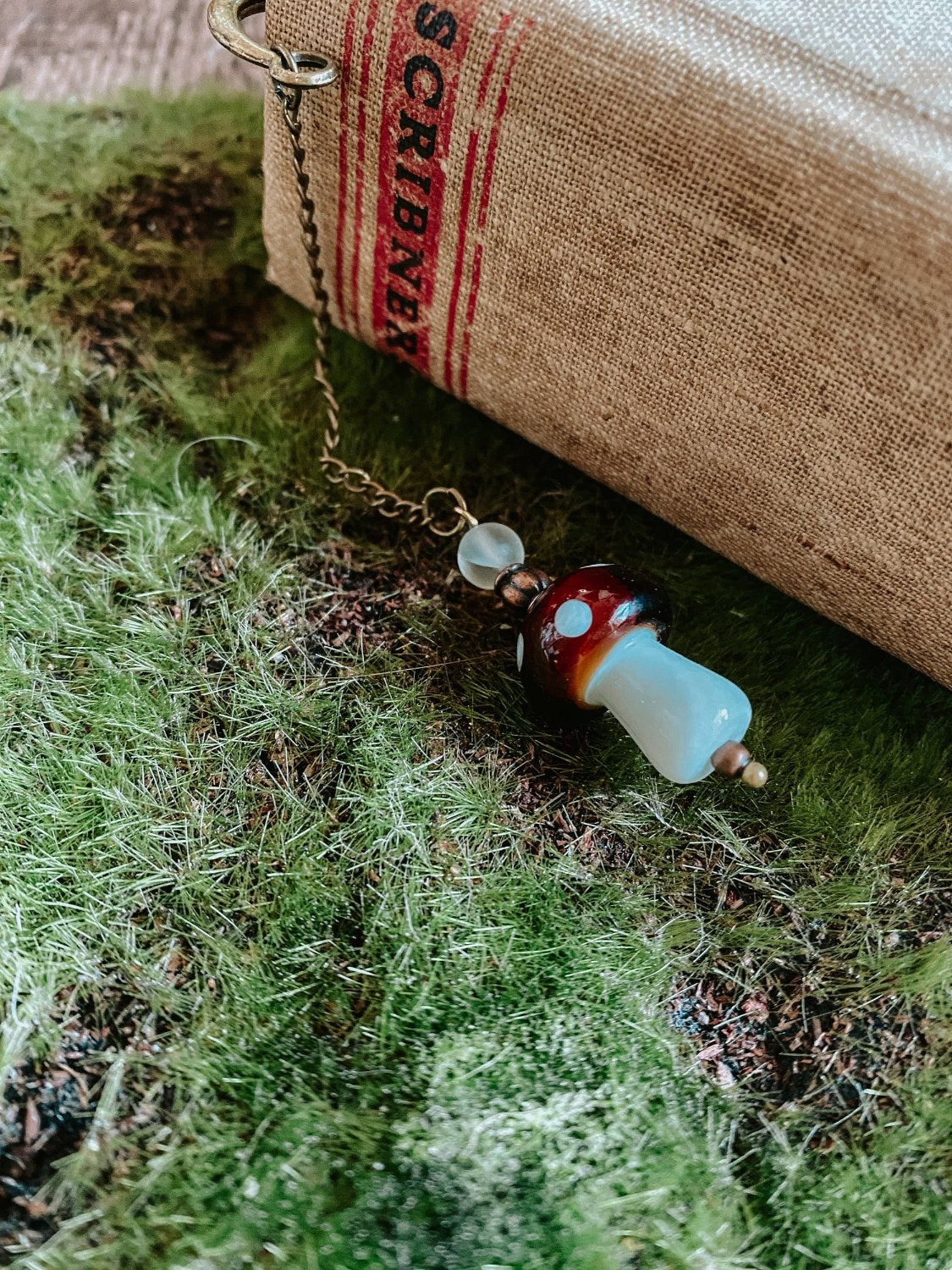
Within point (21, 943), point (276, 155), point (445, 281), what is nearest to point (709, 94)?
point (445, 281)

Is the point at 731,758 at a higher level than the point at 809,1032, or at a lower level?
higher

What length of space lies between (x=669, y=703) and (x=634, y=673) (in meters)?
0.04

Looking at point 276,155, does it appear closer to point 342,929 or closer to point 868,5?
point 868,5

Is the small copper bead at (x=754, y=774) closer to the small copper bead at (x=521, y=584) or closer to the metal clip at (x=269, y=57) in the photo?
the small copper bead at (x=521, y=584)

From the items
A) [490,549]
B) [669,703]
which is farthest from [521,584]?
[669,703]

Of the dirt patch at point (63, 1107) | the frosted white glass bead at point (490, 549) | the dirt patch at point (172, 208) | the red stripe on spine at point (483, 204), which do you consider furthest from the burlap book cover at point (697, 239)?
the dirt patch at point (63, 1107)

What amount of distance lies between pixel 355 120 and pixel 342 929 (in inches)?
25.8

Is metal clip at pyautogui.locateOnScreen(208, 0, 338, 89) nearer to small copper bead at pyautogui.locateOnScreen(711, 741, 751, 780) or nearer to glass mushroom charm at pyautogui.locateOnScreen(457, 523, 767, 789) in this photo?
glass mushroom charm at pyautogui.locateOnScreen(457, 523, 767, 789)

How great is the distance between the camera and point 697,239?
81cm

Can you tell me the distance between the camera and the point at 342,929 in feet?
2.78

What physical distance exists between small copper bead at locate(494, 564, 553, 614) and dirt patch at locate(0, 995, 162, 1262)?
0.43m

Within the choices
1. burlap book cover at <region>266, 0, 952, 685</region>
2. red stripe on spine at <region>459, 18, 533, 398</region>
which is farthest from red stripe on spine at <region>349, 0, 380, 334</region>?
red stripe on spine at <region>459, 18, 533, 398</region>

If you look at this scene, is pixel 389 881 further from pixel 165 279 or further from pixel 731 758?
pixel 165 279

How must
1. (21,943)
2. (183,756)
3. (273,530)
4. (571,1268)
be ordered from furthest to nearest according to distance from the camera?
(273,530) < (183,756) < (21,943) < (571,1268)
